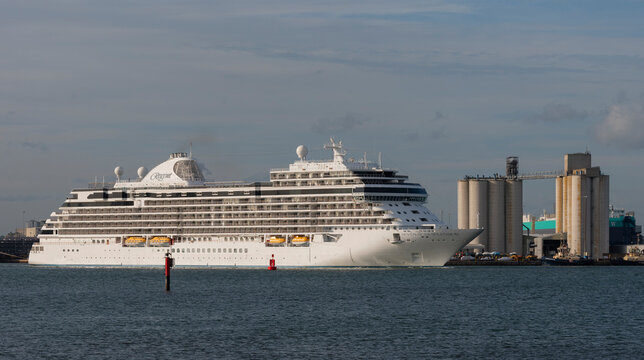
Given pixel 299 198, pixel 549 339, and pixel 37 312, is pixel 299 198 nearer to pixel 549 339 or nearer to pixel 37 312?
pixel 37 312

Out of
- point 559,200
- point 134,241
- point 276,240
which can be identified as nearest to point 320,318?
point 276,240

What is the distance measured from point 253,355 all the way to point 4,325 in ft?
63.2

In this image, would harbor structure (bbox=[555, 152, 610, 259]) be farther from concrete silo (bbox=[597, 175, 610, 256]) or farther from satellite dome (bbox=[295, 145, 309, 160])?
satellite dome (bbox=[295, 145, 309, 160])

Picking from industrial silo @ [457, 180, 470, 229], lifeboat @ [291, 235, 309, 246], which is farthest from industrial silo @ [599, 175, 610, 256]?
lifeboat @ [291, 235, 309, 246]

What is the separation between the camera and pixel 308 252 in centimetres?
10675

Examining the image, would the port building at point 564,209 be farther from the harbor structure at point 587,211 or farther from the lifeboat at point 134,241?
the lifeboat at point 134,241

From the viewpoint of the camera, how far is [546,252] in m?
173

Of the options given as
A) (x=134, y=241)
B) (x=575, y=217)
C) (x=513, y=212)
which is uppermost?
(x=513, y=212)

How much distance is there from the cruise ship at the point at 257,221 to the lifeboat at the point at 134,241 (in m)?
0.15

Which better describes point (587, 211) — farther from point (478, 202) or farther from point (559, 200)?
point (478, 202)

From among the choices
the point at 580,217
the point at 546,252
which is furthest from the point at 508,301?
the point at 546,252

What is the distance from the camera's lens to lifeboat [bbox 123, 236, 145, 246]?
11931 cm

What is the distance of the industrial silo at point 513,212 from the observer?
536 ft

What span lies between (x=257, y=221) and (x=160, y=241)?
13988 millimetres
